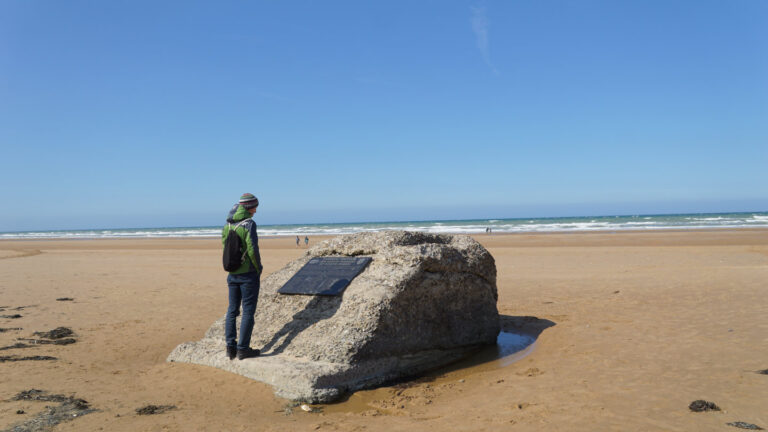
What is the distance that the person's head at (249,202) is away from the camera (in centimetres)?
563

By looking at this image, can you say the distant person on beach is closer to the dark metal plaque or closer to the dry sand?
the dry sand

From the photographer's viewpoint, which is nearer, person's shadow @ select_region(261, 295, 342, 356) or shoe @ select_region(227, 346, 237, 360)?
shoe @ select_region(227, 346, 237, 360)

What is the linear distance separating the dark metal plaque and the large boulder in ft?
0.33

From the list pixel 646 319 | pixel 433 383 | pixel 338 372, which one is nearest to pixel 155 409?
pixel 338 372

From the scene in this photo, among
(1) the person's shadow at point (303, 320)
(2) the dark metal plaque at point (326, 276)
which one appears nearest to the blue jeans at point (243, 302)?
(1) the person's shadow at point (303, 320)

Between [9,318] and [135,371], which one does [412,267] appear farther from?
[9,318]

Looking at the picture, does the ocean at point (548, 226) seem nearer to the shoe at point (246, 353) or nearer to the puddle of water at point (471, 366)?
the puddle of water at point (471, 366)

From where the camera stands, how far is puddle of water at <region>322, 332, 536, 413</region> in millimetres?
4727

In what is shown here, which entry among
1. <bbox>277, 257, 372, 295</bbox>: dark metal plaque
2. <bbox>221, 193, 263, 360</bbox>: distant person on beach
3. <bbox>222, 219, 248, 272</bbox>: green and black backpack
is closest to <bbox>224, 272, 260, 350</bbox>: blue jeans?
<bbox>221, 193, 263, 360</bbox>: distant person on beach

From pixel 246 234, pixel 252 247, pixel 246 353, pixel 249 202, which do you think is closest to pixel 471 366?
pixel 246 353

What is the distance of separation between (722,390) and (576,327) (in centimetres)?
292

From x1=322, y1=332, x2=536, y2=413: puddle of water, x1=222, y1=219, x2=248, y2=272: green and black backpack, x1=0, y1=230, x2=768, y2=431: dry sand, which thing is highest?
x1=222, y1=219, x2=248, y2=272: green and black backpack

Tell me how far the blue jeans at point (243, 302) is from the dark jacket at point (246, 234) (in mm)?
94

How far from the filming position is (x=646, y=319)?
7809 millimetres
